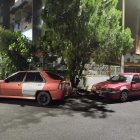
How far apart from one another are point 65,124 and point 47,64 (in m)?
8.93

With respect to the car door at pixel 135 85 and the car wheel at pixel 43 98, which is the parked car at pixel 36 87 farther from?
the car door at pixel 135 85

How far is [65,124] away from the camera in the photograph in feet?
33.7

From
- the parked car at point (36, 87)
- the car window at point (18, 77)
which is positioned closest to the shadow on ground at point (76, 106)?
the parked car at point (36, 87)

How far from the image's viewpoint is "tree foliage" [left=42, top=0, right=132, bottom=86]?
1695 cm

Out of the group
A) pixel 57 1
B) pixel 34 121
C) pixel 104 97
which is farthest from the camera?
pixel 57 1

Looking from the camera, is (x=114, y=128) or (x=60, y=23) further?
(x=60, y=23)

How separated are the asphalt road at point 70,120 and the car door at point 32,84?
50cm

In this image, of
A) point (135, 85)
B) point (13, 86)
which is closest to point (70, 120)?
point (13, 86)

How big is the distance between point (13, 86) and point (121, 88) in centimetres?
493

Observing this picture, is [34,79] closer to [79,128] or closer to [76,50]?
[76,50]

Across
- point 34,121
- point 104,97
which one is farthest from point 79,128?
point 104,97

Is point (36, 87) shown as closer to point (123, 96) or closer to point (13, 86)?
point (13, 86)

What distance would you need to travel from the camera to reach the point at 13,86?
1455 cm

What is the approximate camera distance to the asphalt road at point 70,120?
29.2ft
